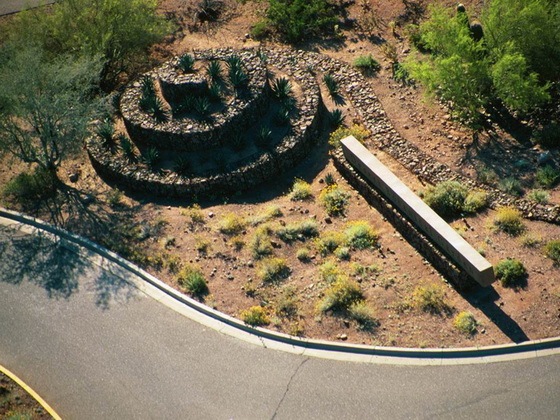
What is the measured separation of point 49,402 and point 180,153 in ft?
32.4

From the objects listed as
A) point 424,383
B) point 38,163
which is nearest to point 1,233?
point 38,163

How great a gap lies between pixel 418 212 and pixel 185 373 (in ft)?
26.2

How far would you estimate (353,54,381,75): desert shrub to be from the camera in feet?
86.4

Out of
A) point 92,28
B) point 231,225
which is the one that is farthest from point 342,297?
point 92,28

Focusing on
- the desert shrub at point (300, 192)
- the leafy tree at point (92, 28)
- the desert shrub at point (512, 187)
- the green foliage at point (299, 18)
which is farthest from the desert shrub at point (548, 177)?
the leafy tree at point (92, 28)

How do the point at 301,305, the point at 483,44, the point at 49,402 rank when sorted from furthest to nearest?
the point at 483,44
the point at 301,305
the point at 49,402

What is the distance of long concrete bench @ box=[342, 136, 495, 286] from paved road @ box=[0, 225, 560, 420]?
2570 mm

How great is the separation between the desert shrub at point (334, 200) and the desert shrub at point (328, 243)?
1.26 metres

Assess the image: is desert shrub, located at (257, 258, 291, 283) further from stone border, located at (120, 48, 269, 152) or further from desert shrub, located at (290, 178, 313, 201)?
stone border, located at (120, 48, 269, 152)

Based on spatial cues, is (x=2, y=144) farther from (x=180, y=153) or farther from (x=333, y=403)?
(x=333, y=403)

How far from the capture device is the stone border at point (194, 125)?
23.0 metres

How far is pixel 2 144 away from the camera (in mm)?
22172

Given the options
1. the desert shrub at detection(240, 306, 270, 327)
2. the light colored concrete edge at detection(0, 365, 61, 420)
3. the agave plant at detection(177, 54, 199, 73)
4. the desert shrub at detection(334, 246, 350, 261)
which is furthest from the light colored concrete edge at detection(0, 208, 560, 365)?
the agave plant at detection(177, 54, 199, 73)

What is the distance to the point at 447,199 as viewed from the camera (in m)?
20.0
